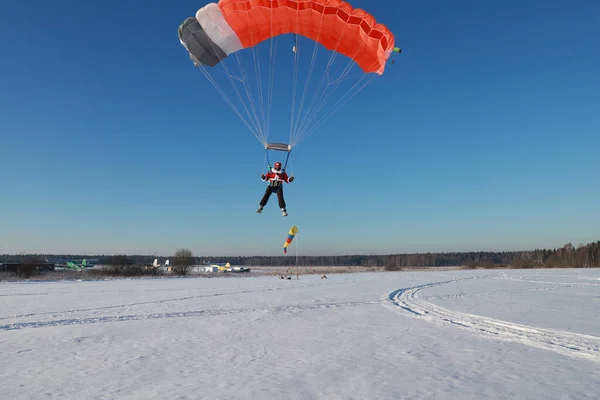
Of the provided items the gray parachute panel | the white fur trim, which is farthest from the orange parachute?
the gray parachute panel

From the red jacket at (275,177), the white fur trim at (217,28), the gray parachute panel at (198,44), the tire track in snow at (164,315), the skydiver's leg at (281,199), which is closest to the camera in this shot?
the tire track in snow at (164,315)

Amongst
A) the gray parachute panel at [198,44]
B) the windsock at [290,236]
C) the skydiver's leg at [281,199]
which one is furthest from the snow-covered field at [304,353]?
A: the windsock at [290,236]

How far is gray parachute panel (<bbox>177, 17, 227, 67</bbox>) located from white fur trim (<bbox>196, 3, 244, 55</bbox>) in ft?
0.91

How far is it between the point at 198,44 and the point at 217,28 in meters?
0.87

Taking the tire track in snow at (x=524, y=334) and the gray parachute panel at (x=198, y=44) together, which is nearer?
the tire track in snow at (x=524, y=334)

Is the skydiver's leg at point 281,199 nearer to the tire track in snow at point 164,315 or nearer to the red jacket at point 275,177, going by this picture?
→ the red jacket at point 275,177

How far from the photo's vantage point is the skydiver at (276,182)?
39.1 feet

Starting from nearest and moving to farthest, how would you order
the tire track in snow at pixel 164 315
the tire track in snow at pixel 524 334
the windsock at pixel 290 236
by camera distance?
the tire track in snow at pixel 524 334
the tire track in snow at pixel 164 315
the windsock at pixel 290 236

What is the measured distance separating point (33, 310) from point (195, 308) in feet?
16.1

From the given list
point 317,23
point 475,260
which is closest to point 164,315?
point 317,23

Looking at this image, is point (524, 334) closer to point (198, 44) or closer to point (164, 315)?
point (164, 315)

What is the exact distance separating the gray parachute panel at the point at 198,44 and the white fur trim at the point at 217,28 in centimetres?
28

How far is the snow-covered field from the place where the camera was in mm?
4777

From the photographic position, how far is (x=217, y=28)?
1162 cm
